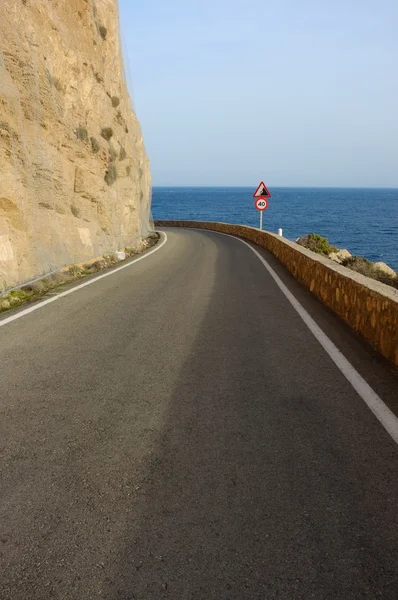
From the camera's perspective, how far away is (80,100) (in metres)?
19.5

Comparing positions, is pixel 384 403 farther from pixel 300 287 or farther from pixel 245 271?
pixel 245 271

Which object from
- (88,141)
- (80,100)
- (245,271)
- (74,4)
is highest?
(74,4)

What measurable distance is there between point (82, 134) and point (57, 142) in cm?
275

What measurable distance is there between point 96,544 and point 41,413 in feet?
6.23

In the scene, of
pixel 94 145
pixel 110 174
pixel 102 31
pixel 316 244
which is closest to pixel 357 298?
pixel 94 145

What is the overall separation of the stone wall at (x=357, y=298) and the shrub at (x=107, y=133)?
1126cm

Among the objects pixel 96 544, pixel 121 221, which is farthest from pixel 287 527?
pixel 121 221

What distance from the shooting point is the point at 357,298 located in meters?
7.89

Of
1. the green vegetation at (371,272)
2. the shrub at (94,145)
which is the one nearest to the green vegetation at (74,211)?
the shrub at (94,145)

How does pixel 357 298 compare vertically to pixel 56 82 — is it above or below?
below

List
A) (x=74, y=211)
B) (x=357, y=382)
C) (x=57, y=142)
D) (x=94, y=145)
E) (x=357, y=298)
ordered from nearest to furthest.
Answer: (x=357, y=382) → (x=357, y=298) → (x=57, y=142) → (x=74, y=211) → (x=94, y=145)

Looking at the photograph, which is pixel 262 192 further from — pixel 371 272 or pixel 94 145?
pixel 371 272

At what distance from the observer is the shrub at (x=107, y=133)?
21997mm

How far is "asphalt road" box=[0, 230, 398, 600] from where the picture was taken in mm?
2516
